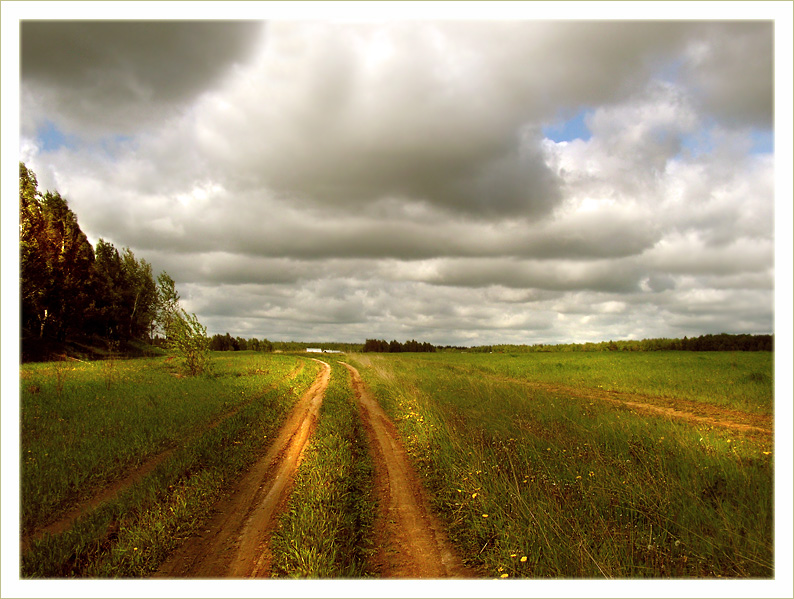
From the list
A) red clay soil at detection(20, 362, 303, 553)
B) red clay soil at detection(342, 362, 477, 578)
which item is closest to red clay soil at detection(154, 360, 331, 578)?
red clay soil at detection(342, 362, 477, 578)

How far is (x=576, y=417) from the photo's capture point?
1141cm

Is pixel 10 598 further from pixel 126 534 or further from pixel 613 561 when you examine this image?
pixel 613 561

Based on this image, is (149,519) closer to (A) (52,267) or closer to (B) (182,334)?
(B) (182,334)

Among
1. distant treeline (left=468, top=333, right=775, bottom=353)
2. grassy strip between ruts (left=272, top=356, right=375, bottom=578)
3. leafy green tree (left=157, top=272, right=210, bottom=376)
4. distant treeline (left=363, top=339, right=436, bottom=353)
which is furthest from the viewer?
distant treeline (left=363, top=339, right=436, bottom=353)

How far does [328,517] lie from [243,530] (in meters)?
1.12

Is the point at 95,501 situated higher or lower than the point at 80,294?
lower

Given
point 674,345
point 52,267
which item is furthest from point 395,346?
point 52,267

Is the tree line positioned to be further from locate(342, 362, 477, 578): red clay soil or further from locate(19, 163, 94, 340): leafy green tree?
locate(342, 362, 477, 578): red clay soil

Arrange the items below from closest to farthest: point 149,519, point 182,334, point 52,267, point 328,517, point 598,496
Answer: point 328,517
point 149,519
point 598,496
point 182,334
point 52,267

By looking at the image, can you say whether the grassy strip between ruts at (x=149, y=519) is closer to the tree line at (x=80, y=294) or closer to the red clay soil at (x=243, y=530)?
the red clay soil at (x=243, y=530)

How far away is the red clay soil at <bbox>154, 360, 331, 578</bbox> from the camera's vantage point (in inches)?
172

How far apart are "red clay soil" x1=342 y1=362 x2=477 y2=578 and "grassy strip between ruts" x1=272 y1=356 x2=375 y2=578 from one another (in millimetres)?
181

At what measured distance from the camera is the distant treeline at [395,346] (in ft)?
380

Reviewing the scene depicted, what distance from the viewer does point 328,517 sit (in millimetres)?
5172
